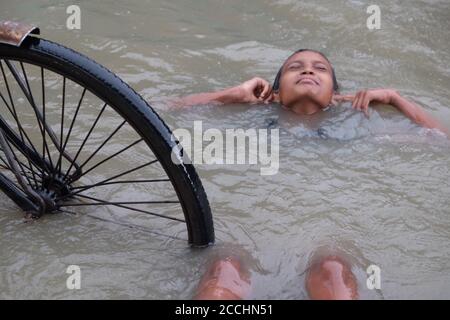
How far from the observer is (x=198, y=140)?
371 centimetres

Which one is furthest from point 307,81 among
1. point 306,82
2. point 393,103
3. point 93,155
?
point 93,155

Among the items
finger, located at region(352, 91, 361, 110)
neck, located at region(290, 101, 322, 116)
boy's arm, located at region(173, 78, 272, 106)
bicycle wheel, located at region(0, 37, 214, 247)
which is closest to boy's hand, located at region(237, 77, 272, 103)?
boy's arm, located at region(173, 78, 272, 106)

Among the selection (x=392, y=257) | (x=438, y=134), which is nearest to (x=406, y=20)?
(x=438, y=134)

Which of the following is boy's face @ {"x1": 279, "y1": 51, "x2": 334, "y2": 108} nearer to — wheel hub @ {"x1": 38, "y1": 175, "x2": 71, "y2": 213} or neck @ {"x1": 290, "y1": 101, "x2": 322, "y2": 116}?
neck @ {"x1": 290, "y1": 101, "x2": 322, "y2": 116}

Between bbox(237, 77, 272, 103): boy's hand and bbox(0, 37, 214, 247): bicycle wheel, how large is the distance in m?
0.84

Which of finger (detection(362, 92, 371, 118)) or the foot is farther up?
finger (detection(362, 92, 371, 118))

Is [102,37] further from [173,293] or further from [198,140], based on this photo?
[173,293]

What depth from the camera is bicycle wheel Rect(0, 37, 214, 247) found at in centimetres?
230

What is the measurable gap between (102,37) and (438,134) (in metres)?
2.70

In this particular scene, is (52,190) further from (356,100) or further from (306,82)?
(356,100)

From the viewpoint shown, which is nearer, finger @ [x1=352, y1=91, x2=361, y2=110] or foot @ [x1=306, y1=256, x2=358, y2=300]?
foot @ [x1=306, y1=256, x2=358, y2=300]

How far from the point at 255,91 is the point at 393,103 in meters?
0.93

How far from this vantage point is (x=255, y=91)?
4.20 metres
